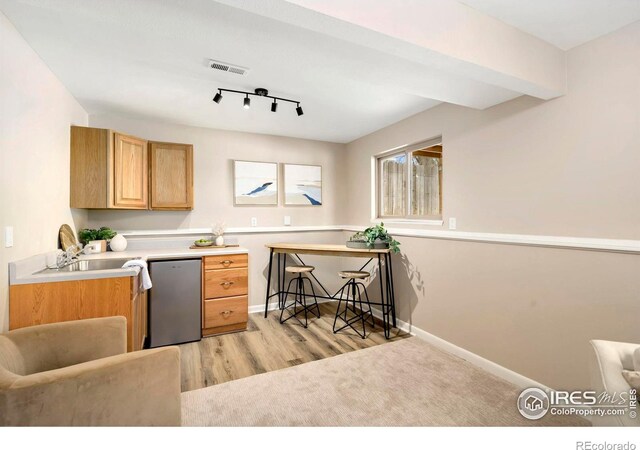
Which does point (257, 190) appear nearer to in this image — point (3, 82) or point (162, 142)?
point (162, 142)

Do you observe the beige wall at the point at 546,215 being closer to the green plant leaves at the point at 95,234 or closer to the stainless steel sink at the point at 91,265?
the stainless steel sink at the point at 91,265

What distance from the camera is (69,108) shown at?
8.29 ft

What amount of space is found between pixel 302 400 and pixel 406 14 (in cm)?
229

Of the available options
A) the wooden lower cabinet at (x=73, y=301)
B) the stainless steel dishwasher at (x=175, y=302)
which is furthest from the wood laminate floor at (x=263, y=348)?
the wooden lower cabinet at (x=73, y=301)

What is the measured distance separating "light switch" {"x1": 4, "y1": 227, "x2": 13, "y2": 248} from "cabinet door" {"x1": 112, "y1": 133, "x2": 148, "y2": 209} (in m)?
1.16

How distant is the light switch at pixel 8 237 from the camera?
5.22 ft

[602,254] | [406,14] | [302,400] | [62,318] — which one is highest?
[406,14]

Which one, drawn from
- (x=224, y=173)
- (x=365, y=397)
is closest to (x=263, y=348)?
(x=365, y=397)

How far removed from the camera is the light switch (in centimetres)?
159

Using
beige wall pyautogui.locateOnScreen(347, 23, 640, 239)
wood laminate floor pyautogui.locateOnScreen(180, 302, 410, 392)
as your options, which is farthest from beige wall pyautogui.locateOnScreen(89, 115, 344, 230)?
beige wall pyautogui.locateOnScreen(347, 23, 640, 239)

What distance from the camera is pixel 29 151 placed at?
1813mm

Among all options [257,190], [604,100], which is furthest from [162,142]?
[604,100]

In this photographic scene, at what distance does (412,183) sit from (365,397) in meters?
2.21

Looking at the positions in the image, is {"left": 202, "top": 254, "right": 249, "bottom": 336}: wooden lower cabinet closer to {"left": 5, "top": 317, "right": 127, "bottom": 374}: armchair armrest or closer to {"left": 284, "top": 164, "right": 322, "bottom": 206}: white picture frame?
{"left": 284, "top": 164, "right": 322, "bottom": 206}: white picture frame
